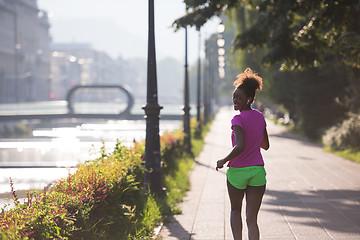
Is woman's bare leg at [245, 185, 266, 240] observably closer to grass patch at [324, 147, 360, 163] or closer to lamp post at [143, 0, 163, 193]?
lamp post at [143, 0, 163, 193]

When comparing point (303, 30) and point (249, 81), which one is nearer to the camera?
point (249, 81)

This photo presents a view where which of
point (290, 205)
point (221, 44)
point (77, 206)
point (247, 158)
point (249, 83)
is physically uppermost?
point (221, 44)

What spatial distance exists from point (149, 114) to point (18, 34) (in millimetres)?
135128

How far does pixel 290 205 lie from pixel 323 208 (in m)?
0.59

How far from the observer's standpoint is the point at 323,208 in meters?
8.99

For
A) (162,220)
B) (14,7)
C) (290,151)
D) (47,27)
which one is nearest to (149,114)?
(162,220)

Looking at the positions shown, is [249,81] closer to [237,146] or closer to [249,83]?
[249,83]

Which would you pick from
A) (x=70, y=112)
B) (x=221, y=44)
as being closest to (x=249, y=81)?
(x=221, y=44)

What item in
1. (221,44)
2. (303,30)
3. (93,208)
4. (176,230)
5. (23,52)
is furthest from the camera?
(23,52)

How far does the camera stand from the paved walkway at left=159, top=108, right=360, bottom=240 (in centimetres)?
724

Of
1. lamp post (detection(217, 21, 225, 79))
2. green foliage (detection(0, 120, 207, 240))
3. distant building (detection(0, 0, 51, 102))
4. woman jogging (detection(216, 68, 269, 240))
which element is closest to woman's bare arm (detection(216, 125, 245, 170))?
woman jogging (detection(216, 68, 269, 240))

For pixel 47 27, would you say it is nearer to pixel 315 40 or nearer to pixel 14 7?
pixel 14 7

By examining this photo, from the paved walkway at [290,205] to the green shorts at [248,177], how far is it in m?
2.29

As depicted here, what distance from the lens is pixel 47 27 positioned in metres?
162
